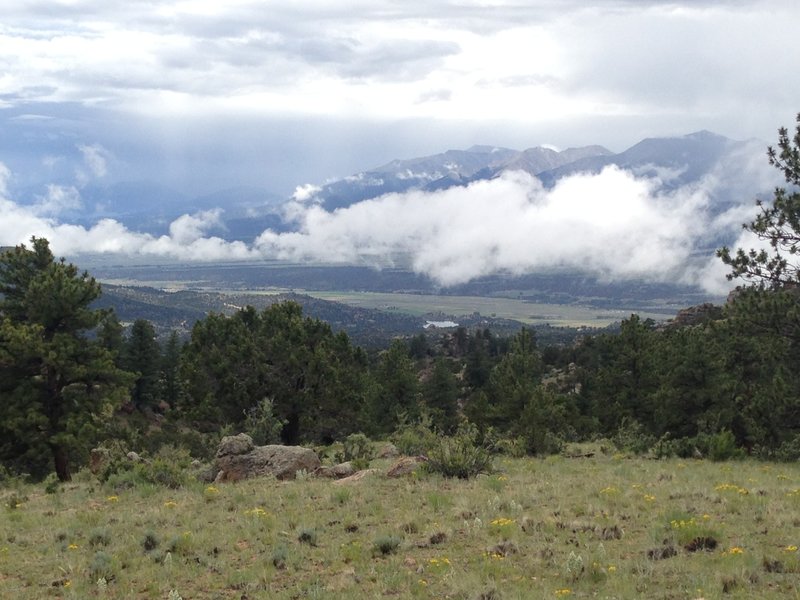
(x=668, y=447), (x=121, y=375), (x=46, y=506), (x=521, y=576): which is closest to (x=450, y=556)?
(x=521, y=576)

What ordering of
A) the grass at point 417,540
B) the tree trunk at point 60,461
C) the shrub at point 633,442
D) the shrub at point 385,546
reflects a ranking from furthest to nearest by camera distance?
the tree trunk at point 60,461
the shrub at point 633,442
the shrub at point 385,546
the grass at point 417,540

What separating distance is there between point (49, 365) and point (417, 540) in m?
19.2

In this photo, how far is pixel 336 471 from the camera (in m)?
18.2

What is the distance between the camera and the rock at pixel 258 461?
60.3ft

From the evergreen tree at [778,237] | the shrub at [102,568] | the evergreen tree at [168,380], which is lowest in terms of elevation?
the evergreen tree at [168,380]

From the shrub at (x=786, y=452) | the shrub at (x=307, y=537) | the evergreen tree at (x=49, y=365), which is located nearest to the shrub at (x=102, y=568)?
the shrub at (x=307, y=537)

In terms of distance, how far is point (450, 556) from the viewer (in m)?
10.2

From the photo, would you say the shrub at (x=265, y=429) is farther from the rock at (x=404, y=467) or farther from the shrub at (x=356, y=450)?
the rock at (x=404, y=467)

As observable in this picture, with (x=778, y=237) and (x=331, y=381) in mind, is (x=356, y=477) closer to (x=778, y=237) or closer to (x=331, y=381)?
(x=778, y=237)

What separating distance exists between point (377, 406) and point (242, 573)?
40.0m

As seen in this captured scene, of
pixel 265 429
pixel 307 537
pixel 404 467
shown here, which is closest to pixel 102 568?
pixel 307 537

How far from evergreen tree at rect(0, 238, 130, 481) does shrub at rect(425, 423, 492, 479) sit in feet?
45.0

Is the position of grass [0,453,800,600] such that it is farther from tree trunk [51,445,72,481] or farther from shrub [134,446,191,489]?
tree trunk [51,445,72,481]

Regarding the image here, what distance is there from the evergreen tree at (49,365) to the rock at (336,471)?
10736 mm
